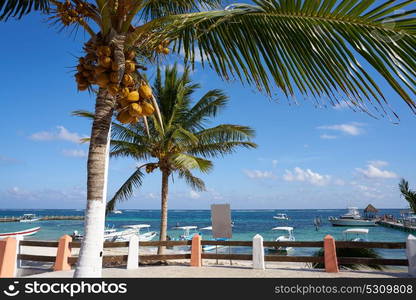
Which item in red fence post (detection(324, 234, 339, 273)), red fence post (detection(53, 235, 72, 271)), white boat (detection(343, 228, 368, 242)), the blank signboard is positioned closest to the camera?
red fence post (detection(324, 234, 339, 273))

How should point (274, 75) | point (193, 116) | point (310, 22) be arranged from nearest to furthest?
1. point (310, 22)
2. point (274, 75)
3. point (193, 116)

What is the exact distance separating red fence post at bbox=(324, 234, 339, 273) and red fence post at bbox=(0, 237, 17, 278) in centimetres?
975

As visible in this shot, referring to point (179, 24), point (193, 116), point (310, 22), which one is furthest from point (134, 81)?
point (193, 116)

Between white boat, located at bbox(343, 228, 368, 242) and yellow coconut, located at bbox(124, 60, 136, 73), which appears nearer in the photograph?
yellow coconut, located at bbox(124, 60, 136, 73)

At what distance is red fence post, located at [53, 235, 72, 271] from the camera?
10.8m

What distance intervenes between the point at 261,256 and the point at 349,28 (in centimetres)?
1003

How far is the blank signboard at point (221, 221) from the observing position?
11.8m

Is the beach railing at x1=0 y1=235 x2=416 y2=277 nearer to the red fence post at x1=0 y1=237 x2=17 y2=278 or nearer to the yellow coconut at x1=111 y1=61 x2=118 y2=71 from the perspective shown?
the red fence post at x1=0 y1=237 x2=17 y2=278

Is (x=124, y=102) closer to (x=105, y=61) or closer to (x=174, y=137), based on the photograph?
(x=105, y=61)

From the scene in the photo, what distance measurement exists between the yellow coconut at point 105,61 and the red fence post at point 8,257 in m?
8.64

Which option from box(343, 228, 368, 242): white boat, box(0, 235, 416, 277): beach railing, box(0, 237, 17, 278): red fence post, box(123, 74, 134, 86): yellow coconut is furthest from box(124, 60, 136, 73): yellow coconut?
box(343, 228, 368, 242): white boat

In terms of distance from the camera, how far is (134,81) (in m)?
3.99

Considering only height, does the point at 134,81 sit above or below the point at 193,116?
below

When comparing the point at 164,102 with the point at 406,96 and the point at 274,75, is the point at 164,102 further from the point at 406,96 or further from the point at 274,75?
the point at 406,96
